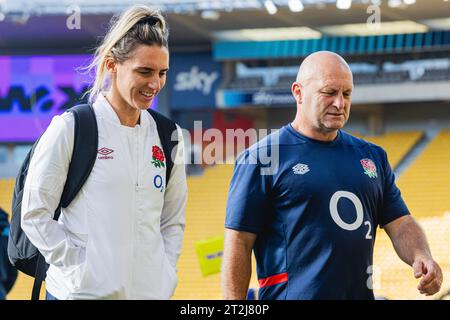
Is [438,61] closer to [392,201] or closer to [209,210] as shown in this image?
[209,210]

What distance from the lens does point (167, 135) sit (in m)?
3.06

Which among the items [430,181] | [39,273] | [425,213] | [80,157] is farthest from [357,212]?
[430,181]

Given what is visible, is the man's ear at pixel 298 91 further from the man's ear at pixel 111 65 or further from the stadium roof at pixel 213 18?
the stadium roof at pixel 213 18

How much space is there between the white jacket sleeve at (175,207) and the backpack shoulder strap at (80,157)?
0.34m

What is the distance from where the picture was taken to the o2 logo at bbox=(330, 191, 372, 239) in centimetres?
297

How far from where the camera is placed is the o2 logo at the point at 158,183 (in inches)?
115

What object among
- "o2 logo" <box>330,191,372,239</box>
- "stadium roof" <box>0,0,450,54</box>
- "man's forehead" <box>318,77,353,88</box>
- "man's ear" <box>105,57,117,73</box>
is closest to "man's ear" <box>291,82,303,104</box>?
"man's forehead" <box>318,77,353,88</box>

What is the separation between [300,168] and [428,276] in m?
0.57

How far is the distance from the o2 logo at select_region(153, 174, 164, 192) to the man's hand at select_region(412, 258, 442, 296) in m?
0.90

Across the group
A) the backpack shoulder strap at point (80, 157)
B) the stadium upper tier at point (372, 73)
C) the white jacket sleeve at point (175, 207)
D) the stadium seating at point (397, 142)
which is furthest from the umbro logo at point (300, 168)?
the stadium upper tier at point (372, 73)

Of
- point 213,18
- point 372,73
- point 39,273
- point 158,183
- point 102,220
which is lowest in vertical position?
point 39,273

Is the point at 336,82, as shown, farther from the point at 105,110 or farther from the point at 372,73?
the point at 372,73

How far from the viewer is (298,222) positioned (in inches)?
118
